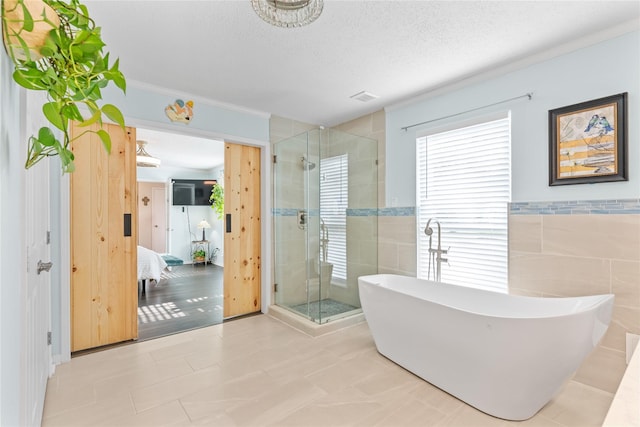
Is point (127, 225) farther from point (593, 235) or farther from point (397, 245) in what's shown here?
point (593, 235)

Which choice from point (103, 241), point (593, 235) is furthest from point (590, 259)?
point (103, 241)

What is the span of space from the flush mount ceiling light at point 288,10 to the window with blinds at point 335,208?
1.97m

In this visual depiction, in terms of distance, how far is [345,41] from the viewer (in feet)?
7.32

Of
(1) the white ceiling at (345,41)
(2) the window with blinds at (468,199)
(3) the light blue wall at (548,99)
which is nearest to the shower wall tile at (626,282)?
(3) the light blue wall at (548,99)

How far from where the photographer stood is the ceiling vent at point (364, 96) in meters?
3.17

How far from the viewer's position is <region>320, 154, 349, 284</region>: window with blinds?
3.54 m

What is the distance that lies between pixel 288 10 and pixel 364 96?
5.93 ft

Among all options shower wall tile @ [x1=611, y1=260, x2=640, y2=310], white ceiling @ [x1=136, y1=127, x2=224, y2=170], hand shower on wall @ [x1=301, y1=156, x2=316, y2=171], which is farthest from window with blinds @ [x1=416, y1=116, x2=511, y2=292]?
white ceiling @ [x1=136, y1=127, x2=224, y2=170]

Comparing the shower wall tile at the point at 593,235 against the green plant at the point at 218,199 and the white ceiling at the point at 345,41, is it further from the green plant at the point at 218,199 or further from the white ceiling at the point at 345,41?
the green plant at the point at 218,199

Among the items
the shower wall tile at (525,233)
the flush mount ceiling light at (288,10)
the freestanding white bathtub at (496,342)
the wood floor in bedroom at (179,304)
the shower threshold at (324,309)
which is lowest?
the wood floor in bedroom at (179,304)

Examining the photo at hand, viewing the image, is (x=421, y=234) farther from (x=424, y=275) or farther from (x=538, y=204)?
(x=538, y=204)

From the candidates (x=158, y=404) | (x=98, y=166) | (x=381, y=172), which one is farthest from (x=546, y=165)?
(x=98, y=166)

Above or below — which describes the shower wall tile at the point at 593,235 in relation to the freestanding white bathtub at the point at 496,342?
above

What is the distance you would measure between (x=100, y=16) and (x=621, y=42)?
3.35 meters
